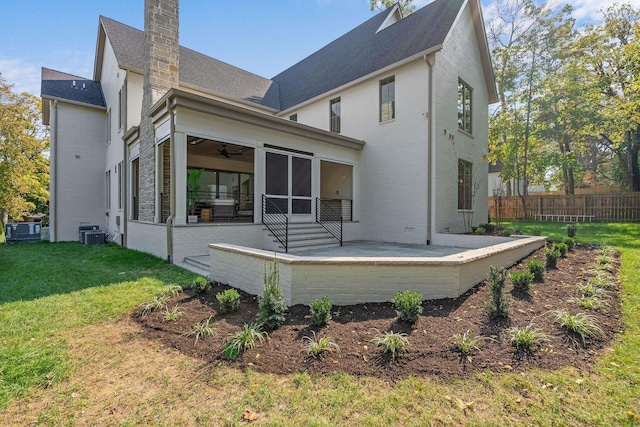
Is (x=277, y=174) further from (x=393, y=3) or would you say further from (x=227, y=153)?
(x=393, y=3)

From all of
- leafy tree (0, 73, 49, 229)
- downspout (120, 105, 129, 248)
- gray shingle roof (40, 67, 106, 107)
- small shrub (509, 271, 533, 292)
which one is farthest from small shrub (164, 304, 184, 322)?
leafy tree (0, 73, 49, 229)

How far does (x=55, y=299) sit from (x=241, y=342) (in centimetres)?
369

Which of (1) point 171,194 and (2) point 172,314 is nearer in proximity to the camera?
(2) point 172,314

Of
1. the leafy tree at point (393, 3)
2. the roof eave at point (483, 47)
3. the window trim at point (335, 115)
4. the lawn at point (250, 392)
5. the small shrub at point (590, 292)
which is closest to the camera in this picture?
the lawn at point (250, 392)

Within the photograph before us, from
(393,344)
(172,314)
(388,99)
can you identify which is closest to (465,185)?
(388,99)

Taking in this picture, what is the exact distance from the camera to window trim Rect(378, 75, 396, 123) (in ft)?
35.1

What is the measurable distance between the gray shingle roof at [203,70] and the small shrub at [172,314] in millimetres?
9914

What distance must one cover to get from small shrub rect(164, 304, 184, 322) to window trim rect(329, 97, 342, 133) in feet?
33.1

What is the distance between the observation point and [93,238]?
11805 mm

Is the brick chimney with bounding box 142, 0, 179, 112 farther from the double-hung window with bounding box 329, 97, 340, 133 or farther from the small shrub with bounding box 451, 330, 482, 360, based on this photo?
the small shrub with bounding box 451, 330, 482, 360

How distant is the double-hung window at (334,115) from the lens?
12617 millimetres

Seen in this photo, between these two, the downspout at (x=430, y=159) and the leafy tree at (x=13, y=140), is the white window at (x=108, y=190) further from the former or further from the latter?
the downspout at (x=430, y=159)

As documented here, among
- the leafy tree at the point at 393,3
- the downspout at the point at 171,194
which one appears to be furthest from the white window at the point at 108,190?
the leafy tree at the point at 393,3

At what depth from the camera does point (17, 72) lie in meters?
15.6
